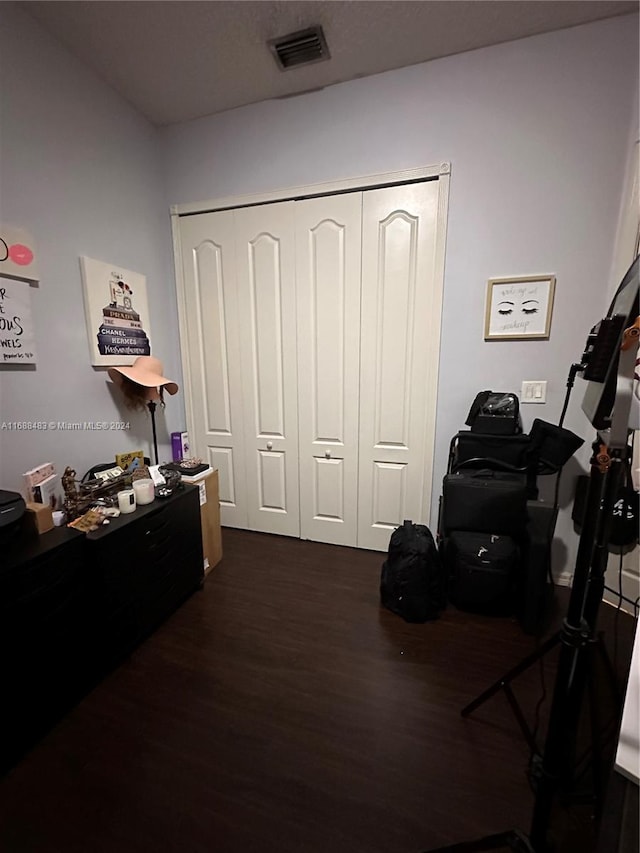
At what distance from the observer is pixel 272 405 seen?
242 cm

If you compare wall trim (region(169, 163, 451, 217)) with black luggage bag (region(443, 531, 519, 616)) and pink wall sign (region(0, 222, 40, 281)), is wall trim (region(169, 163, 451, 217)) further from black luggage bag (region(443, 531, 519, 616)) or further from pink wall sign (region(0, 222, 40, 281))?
black luggage bag (region(443, 531, 519, 616))

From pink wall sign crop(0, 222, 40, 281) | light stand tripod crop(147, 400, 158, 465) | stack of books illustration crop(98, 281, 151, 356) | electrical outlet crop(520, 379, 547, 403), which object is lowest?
light stand tripod crop(147, 400, 158, 465)

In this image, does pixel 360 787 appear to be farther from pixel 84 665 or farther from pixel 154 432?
pixel 154 432

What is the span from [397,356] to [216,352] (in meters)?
1.27

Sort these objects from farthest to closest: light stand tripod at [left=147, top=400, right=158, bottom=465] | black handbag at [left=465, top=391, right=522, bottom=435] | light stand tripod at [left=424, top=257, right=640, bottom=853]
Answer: light stand tripod at [left=147, top=400, right=158, bottom=465] < black handbag at [left=465, top=391, right=522, bottom=435] < light stand tripod at [left=424, top=257, right=640, bottom=853]

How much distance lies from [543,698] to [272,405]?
2.01 meters

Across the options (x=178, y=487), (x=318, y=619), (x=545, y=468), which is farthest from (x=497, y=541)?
(x=178, y=487)

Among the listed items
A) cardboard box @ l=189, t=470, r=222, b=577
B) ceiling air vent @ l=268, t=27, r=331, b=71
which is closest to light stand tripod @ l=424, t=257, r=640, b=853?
cardboard box @ l=189, t=470, r=222, b=577

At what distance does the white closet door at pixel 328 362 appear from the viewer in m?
2.10

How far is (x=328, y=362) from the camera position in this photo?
2.25m

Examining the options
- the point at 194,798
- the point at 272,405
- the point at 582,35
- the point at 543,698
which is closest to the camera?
the point at 194,798

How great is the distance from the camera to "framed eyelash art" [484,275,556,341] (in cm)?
185

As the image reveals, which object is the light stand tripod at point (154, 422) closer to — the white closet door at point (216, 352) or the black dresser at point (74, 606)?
the white closet door at point (216, 352)

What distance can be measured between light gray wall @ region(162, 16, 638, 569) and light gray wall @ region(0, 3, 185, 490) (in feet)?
2.00
